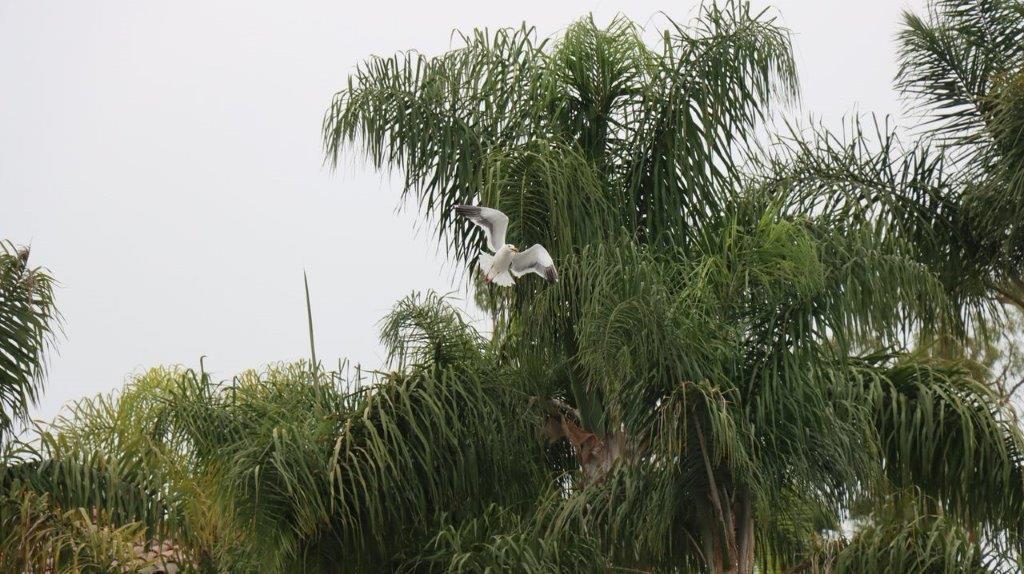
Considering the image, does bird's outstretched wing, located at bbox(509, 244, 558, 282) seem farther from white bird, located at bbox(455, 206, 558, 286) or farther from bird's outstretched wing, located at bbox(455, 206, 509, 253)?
bird's outstretched wing, located at bbox(455, 206, 509, 253)

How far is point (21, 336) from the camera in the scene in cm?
887

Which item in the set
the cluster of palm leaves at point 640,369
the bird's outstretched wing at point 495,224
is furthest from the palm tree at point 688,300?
the bird's outstretched wing at point 495,224

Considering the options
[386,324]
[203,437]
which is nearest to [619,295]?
[386,324]

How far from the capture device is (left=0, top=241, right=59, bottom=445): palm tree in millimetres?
8836

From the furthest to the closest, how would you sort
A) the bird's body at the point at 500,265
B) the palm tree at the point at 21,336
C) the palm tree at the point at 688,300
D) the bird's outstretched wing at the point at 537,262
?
1. the palm tree at the point at 21,336
2. the bird's body at the point at 500,265
3. the bird's outstretched wing at the point at 537,262
4. the palm tree at the point at 688,300

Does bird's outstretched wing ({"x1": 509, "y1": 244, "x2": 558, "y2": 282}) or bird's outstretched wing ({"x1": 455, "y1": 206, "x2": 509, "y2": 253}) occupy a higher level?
bird's outstretched wing ({"x1": 455, "y1": 206, "x2": 509, "y2": 253})

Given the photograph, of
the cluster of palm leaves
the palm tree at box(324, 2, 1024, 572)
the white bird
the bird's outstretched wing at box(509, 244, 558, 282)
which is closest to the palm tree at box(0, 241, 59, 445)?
the cluster of palm leaves

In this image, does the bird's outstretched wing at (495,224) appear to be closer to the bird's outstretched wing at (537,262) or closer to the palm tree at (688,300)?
the bird's outstretched wing at (537,262)

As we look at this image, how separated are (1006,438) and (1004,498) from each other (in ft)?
1.05

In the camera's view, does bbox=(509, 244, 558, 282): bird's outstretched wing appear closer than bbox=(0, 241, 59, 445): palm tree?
Yes

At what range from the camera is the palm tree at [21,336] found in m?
8.84

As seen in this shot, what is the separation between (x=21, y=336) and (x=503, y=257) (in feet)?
10.1

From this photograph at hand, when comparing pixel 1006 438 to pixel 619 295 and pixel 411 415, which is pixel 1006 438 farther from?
pixel 411 415

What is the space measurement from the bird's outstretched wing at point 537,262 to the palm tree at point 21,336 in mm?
3069
